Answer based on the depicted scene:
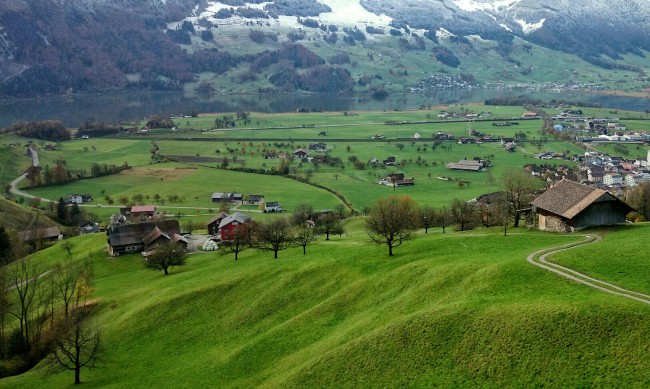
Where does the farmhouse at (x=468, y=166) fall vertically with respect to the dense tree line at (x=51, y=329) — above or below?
above

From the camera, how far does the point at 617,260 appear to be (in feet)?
136

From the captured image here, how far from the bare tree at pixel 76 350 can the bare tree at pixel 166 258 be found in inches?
823

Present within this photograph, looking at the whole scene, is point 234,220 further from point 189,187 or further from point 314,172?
point 314,172

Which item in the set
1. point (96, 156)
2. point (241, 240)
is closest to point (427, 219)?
point (241, 240)

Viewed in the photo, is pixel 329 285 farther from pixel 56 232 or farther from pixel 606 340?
pixel 56 232

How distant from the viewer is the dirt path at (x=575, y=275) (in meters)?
35.1

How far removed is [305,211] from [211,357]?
65834 mm

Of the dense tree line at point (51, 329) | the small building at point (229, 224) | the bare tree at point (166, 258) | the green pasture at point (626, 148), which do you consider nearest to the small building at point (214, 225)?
the small building at point (229, 224)

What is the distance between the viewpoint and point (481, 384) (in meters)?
31.2

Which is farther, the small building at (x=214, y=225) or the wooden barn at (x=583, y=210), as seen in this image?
the small building at (x=214, y=225)

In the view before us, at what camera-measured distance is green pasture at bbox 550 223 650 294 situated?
37906 millimetres

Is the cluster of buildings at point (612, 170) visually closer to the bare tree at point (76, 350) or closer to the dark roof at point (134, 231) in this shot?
the dark roof at point (134, 231)

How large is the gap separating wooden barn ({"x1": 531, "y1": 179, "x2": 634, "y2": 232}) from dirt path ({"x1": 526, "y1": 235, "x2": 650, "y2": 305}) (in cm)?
721

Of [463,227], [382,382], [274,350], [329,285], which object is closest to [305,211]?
[463,227]
